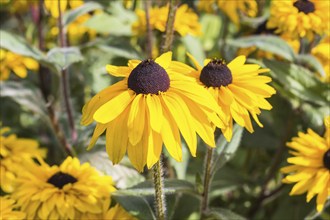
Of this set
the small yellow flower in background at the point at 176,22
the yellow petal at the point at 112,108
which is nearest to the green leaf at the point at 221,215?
the yellow petal at the point at 112,108

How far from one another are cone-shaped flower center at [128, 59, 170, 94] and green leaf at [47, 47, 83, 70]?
0.61 meters

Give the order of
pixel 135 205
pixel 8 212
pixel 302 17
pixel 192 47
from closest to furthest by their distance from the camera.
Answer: pixel 8 212 < pixel 135 205 < pixel 302 17 < pixel 192 47

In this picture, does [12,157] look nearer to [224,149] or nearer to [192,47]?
[224,149]

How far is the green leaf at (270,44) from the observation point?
1.88m

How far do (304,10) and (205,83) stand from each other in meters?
0.62

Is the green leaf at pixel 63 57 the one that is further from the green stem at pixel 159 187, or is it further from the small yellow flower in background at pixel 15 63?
the green stem at pixel 159 187

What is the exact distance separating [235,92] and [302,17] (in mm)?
581

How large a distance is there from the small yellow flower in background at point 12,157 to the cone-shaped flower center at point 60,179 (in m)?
0.14

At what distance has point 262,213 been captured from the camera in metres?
2.10

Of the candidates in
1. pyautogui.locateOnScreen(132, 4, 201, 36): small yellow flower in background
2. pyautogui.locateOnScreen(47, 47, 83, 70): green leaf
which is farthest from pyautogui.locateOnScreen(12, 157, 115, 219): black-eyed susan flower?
pyautogui.locateOnScreen(132, 4, 201, 36): small yellow flower in background

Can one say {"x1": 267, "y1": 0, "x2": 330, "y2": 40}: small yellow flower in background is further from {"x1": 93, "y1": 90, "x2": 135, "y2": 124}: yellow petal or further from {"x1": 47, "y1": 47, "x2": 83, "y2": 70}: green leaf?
{"x1": 93, "y1": 90, "x2": 135, "y2": 124}: yellow petal

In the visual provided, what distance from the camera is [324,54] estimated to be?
71.7 inches

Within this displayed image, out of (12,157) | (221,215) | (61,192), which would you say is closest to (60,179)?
(61,192)

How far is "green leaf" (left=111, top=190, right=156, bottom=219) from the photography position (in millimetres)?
1491
